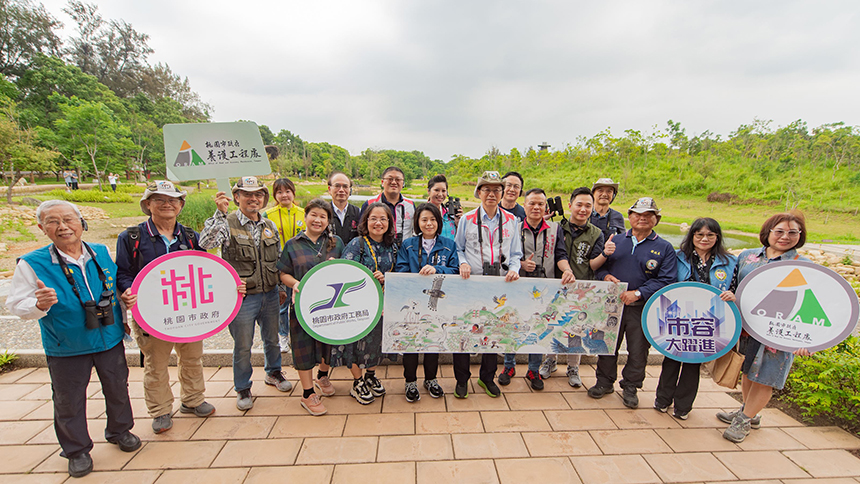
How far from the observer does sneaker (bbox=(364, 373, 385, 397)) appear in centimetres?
329

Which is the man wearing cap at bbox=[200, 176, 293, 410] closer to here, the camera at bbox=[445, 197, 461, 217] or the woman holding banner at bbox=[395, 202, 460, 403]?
the woman holding banner at bbox=[395, 202, 460, 403]

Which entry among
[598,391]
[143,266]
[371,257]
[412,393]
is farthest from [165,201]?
[598,391]

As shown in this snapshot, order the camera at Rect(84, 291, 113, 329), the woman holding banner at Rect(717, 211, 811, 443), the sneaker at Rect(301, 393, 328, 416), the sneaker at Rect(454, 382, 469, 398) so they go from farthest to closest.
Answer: the sneaker at Rect(454, 382, 469, 398), the sneaker at Rect(301, 393, 328, 416), the woman holding banner at Rect(717, 211, 811, 443), the camera at Rect(84, 291, 113, 329)

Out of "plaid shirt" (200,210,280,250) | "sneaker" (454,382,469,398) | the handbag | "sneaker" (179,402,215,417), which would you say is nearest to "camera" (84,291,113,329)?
"plaid shirt" (200,210,280,250)

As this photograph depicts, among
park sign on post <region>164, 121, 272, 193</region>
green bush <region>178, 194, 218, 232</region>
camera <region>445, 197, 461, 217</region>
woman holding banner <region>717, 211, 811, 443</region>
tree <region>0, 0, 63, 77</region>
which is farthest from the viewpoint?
tree <region>0, 0, 63, 77</region>

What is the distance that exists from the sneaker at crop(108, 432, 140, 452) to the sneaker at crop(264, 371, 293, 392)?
1.05 meters

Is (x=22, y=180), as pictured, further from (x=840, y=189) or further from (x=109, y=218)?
(x=840, y=189)

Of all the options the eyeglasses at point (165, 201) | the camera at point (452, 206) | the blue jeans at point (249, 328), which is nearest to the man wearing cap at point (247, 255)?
the blue jeans at point (249, 328)

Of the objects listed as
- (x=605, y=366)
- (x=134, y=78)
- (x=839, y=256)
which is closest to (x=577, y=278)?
(x=605, y=366)

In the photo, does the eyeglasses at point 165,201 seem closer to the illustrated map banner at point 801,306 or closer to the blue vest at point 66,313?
the blue vest at point 66,313

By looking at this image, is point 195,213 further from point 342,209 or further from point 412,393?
point 412,393

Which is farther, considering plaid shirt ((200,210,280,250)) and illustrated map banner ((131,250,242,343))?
plaid shirt ((200,210,280,250))

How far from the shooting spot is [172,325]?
2645mm

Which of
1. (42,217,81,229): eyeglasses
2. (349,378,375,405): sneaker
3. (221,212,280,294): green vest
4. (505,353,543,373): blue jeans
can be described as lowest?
(349,378,375,405): sneaker
